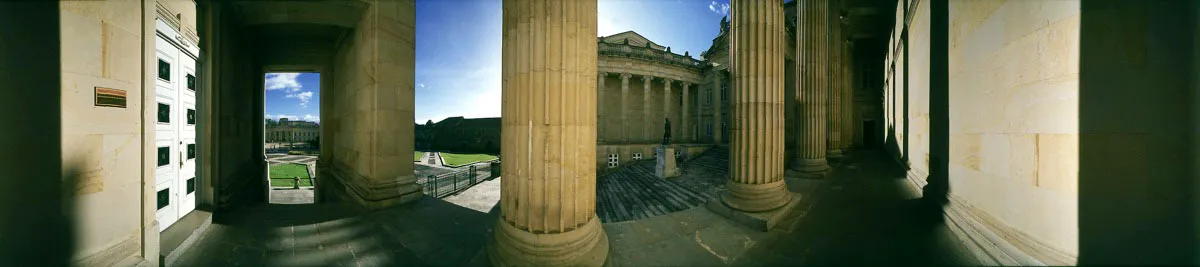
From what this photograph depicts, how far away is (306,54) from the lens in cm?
1023

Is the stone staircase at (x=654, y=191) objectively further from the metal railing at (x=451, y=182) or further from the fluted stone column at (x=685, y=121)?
the fluted stone column at (x=685, y=121)

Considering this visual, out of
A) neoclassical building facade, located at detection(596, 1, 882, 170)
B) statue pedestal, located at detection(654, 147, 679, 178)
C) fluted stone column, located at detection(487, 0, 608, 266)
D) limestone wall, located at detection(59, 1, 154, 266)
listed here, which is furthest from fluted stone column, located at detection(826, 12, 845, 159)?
limestone wall, located at detection(59, 1, 154, 266)

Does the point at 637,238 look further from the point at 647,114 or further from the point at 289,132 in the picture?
the point at 289,132

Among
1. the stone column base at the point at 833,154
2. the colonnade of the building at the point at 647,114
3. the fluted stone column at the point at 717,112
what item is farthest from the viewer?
the colonnade of the building at the point at 647,114

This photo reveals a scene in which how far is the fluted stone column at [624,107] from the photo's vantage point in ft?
88.7

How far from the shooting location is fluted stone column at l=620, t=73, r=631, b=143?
27031 millimetres

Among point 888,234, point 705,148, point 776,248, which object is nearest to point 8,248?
point 776,248

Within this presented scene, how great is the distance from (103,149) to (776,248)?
852 centimetres

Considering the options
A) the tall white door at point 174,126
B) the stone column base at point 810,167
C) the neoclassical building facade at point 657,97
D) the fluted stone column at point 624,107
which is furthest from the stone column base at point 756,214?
the fluted stone column at point 624,107

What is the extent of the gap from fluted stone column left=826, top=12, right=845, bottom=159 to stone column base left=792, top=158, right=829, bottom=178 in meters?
4.01

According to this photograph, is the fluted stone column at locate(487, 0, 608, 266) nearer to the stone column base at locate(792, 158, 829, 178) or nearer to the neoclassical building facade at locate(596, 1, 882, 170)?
the stone column base at locate(792, 158, 829, 178)

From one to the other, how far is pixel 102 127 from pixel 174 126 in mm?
3747

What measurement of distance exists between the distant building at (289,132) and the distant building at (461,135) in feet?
89.7

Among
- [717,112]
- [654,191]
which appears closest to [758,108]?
[654,191]
